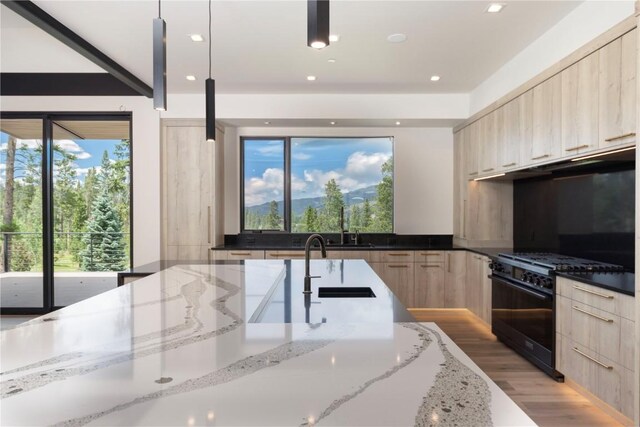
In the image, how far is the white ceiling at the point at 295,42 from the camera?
279 centimetres

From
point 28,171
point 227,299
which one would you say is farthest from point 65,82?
point 227,299

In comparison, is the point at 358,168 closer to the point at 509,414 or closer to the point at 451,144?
the point at 451,144

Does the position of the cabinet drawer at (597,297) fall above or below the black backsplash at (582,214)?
below

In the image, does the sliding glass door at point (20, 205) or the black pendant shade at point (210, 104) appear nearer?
the black pendant shade at point (210, 104)

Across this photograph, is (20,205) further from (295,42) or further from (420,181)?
(420,181)

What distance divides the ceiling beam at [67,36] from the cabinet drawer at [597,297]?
14.2 ft

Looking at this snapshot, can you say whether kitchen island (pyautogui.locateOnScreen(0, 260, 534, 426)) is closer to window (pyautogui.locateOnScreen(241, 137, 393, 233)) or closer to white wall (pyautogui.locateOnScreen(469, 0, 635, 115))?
white wall (pyautogui.locateOnScreen(469, 0, 635, 115))

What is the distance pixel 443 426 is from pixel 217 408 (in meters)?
0.46

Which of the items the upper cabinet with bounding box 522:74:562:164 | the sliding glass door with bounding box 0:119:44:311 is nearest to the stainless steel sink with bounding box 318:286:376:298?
the upper cabinet with bounding box 522:74:562:164

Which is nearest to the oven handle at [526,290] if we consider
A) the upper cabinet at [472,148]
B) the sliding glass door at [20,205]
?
the upper cabinet at [472,148]

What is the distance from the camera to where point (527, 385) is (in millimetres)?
2879

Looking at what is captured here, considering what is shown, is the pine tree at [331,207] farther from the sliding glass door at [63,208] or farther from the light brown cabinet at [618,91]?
the light brown cabinet at [618,91]

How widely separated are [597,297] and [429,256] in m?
2.47

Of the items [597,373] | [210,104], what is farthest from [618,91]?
[210,104]
